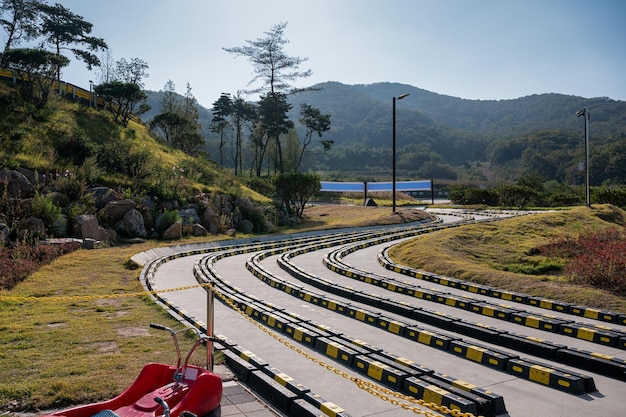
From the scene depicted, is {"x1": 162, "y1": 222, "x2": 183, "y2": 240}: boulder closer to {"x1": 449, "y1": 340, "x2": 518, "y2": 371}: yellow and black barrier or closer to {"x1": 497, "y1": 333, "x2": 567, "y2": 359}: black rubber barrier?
{"x1": 449, "y1": 340, "x2": 518, "y2": 371}: yellow and black barrier

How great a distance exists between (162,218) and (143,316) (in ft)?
47.4

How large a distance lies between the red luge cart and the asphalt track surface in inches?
61.3

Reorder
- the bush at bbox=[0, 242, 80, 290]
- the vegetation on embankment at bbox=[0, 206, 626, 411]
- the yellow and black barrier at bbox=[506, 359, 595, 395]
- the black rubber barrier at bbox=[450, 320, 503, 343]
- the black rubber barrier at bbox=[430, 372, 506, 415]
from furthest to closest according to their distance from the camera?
the bush at bbox=[0, 242, 80, 290] → the black rubber barrier at bbox=[450, 320, 503, 343] → the yellow and black barrier at bbox=[506, 359, 595, 395] → the vegetation on embankment at bbox=[0, 206, 626, 411] → the black rubber barrier at bbox=[430, 372, 506, 415]

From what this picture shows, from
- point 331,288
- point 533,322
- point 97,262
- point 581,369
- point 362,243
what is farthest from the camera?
point 362,243

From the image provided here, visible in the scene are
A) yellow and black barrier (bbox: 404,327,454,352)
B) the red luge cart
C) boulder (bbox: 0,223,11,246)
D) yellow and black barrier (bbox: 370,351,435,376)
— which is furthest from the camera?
boulder (bbox: 0,223,11,246)

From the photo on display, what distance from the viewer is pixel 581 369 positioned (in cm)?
781

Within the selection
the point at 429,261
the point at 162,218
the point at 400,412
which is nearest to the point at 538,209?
the point at 429,261

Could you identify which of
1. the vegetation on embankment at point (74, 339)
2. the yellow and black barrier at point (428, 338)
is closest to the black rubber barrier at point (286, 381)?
the vegetation on embankment at point (74, 339)

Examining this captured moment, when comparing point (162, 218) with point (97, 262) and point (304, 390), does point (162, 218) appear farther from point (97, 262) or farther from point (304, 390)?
point (304, 390)

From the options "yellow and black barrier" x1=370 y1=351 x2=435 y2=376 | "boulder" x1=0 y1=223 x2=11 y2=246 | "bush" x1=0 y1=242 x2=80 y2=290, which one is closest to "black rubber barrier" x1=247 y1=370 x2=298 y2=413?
"yellow and black barrier" x1=370 y1=351 x2=435 y2=376

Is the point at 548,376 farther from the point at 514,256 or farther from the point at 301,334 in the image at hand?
the point at 514,256

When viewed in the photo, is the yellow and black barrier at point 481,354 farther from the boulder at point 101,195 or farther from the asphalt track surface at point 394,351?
the boulder at point 101,195

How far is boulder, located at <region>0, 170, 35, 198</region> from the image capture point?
2000cm

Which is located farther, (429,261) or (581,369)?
(429,261)
